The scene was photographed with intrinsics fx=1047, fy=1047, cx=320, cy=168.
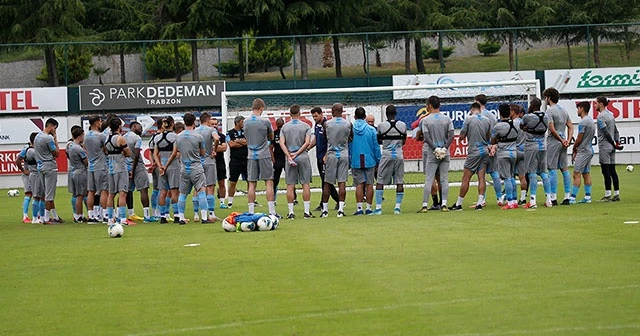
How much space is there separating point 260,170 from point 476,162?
13.0 ft

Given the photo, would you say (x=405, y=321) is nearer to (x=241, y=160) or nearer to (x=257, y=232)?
(x=257, y=232)

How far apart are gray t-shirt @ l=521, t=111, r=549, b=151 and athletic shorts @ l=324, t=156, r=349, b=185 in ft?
11.0

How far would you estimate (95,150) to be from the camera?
19578mm

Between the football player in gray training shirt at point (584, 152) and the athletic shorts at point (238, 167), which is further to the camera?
the athletic shorts at point (238, 167)

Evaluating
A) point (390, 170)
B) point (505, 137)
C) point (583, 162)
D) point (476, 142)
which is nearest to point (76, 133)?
point (390, 170)

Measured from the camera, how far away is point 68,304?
10.2m

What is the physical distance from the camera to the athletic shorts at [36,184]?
20828mm

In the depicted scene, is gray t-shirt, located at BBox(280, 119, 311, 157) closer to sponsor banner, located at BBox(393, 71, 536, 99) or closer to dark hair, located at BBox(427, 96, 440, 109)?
dark hair, located at BBox(427, 96, 440, 109)

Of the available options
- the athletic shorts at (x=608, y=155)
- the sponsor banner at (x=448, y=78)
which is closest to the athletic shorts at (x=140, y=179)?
the athletic shorts at (x=608, y=155)

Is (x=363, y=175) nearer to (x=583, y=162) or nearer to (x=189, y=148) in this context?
(x=189, y=148)

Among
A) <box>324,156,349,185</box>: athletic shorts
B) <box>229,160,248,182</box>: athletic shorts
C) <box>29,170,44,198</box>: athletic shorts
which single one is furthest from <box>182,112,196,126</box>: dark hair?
<box>29,170,44,198</box>: athletic shorts

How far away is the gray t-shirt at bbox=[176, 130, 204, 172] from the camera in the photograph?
18375 millimetres

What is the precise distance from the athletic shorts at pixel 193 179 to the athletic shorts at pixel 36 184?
12.4 feet

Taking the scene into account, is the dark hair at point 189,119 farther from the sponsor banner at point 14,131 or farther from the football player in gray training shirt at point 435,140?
the sponsor banner at point 14,131
